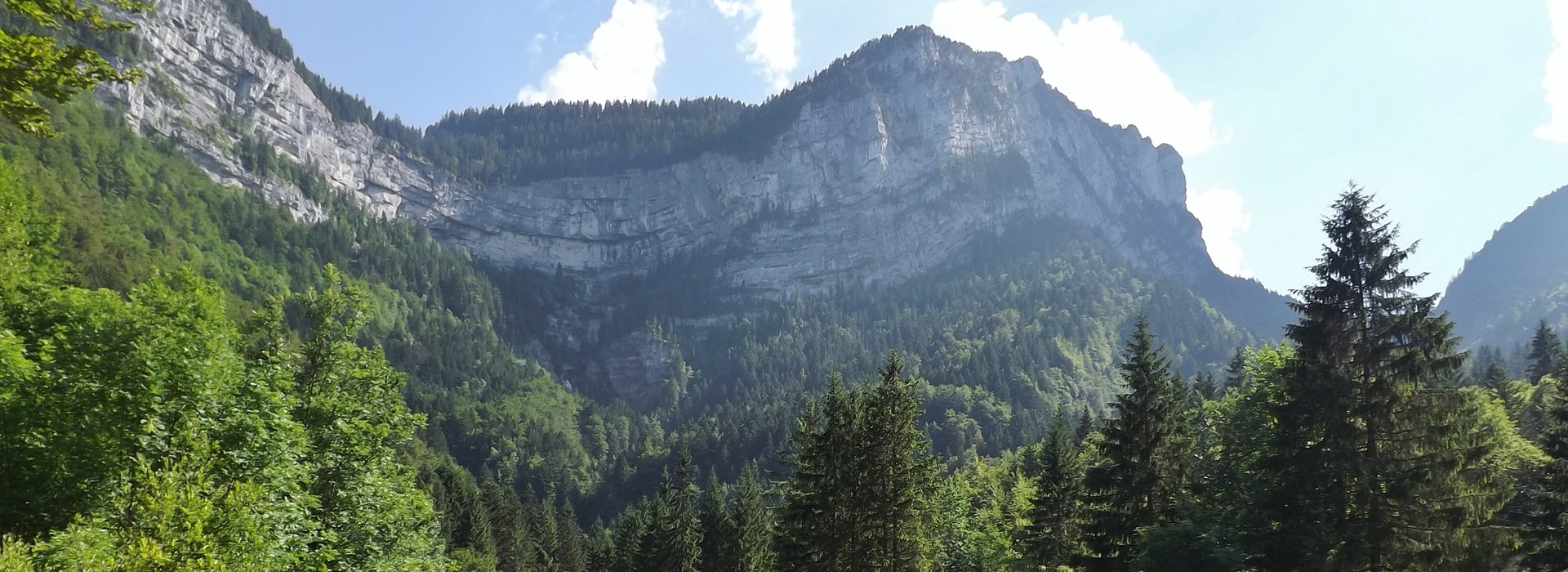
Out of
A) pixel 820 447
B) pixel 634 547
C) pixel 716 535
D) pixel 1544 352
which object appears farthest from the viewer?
pixel 1544 352

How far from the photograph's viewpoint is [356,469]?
17875 mm

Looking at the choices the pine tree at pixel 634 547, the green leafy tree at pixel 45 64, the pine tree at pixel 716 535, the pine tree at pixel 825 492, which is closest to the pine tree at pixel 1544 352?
the pine tree at pixel 716 535

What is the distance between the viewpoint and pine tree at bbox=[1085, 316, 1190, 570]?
2383 centimetres

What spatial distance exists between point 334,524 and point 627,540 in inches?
1903

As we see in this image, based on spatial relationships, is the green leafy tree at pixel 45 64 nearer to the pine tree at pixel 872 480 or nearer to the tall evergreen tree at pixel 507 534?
the pine tree at pixel 872 480

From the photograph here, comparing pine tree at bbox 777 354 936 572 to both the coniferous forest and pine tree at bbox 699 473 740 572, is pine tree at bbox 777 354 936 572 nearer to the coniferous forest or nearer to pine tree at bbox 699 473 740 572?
the coniferous forest

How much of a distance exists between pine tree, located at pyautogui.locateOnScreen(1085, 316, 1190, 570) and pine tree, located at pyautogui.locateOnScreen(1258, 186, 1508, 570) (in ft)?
13.4

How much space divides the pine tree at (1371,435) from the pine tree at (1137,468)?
13.4ft

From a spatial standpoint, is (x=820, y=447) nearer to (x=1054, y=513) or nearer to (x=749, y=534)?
(x=1054, y=513)

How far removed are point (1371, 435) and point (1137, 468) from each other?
6.52 meters

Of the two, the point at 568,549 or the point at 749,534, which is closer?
the point at 749,534

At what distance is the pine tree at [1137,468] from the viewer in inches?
938

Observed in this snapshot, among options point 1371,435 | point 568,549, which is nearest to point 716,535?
point 568,549

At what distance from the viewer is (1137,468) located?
2389cm
